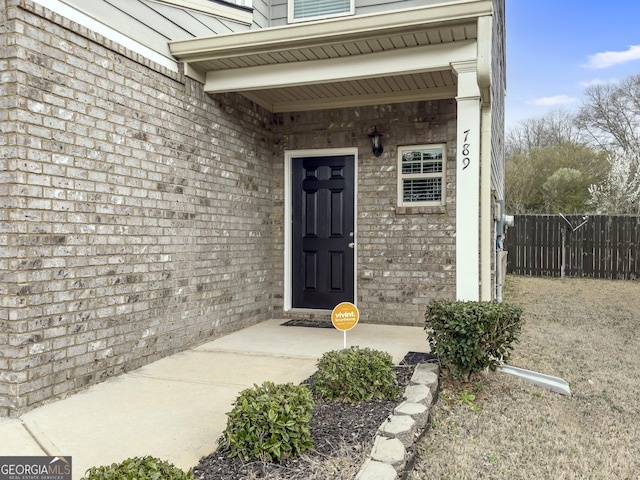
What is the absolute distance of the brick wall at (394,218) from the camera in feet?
18.4

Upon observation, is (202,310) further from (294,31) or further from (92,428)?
(294,31)

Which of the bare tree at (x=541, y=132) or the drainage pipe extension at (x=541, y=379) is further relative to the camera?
the bare tree at (x=541, y=132)

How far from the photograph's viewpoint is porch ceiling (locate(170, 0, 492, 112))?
3.85 m

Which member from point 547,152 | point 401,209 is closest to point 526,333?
point 401,209

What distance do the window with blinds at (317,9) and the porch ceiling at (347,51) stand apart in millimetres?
1126

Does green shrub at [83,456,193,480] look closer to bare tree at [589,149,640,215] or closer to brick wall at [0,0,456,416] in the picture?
brick wall at [0,0,456,416]

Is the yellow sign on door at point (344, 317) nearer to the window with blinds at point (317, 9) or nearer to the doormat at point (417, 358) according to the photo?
the doormat at point (417, 358)

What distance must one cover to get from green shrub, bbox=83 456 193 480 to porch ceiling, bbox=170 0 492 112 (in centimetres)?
348

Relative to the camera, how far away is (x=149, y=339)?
4.07m

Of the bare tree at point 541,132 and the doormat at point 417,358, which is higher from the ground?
the bare tree at point 541,132

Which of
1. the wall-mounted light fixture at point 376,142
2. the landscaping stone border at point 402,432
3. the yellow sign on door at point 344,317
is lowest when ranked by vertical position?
the landscaping stone border at point 402,432

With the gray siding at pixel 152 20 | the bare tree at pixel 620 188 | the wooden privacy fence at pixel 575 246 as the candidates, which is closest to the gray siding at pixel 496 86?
the gray siding at pixel 152 20

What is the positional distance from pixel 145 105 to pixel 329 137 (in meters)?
2.53

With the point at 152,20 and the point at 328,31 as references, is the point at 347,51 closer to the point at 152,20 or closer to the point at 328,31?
the point at 328,31
